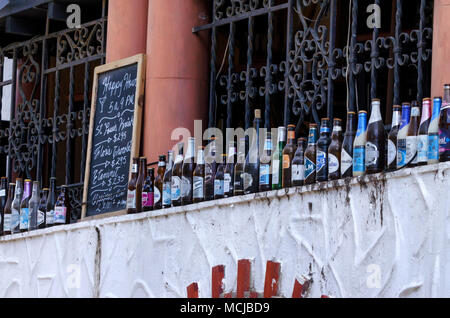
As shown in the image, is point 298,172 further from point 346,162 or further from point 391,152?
point 391,152

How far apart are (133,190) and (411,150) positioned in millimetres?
3153

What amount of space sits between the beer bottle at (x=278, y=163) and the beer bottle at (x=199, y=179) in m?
0.79

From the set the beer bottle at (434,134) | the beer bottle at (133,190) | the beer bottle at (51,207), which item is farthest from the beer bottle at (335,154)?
the beer bottle at (51,207)

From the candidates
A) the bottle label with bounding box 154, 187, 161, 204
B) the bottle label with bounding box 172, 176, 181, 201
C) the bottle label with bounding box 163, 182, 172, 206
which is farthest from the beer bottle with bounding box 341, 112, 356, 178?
the bottle label with bounding box 154, 187, 161, 204

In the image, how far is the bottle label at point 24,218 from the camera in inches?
394

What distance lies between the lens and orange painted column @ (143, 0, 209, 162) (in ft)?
30.6

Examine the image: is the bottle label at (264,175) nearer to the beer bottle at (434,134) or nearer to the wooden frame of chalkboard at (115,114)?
the beer bottle at (434,134)

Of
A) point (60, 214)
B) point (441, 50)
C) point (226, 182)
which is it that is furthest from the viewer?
point (60, 214)

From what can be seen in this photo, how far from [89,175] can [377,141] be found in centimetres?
409

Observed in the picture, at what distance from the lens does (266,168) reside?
746cm

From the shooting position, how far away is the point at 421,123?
640 centimetres

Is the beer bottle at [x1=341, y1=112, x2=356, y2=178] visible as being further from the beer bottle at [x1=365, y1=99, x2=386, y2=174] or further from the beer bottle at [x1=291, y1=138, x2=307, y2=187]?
the beer bottle at [x1=291, y1=138, x2=307, y2=187]

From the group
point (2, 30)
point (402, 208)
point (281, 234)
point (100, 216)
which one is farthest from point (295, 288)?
point (2, 30)

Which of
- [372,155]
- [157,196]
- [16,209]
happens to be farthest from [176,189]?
[16,209]
